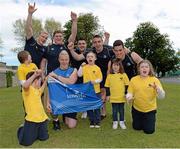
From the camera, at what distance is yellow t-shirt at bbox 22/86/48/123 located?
7199 mm

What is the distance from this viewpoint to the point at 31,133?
23.4 ft

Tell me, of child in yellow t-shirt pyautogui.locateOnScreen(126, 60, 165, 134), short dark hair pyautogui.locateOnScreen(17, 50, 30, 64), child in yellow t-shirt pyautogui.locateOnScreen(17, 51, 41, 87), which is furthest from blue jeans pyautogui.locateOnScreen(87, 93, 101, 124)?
short dark hair pyautogui.locateOnScreen(17, 50, 30, 64)

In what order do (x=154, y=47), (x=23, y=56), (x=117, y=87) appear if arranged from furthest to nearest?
(x=154, y=47) < (x=117, y=87) < (x=23, y=56)

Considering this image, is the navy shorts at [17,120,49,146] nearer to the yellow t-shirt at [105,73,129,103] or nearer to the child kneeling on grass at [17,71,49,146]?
the child kneeling on grass at [17,71,49,146]

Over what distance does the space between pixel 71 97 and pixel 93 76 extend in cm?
74

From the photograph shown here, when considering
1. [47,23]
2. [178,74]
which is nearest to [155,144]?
[47,23]

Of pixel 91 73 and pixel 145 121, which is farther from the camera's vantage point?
pixel 91 73

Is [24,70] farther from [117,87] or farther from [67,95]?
[117,87]

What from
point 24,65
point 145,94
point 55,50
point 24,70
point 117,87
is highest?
point 55,50

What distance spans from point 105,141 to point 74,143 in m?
0.63

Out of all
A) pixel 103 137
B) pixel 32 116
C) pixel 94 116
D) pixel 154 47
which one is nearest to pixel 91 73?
pixel 94 116

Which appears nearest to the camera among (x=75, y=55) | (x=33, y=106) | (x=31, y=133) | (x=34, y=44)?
(x=31, y=133)

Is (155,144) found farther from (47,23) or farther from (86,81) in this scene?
(47,23)

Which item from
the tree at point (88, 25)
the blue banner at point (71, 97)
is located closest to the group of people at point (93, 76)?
the blue banner at point (71, 97)
